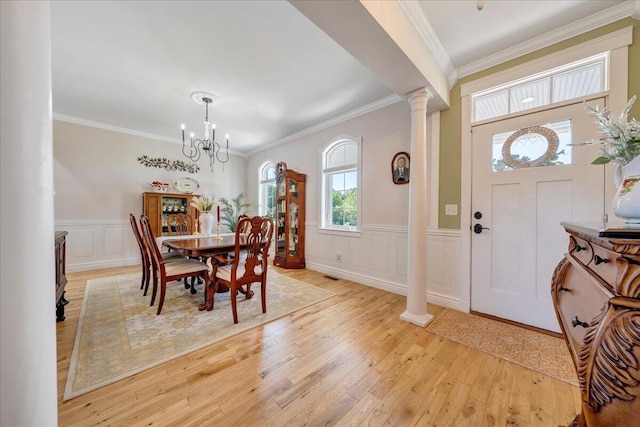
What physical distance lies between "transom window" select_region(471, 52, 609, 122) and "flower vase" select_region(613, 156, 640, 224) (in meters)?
1.78

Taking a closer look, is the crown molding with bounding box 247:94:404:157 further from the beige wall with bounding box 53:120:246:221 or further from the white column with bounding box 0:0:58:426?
the white column with bounding box 0:0:58:426

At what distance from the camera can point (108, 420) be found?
1.20m

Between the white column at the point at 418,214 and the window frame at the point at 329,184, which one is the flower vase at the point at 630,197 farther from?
→ the window frame at the point at 329,184

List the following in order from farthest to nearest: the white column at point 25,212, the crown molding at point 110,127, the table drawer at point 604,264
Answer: the crown molding at point 110,127
the table drawer at point 604,264
the white column at point 25,212

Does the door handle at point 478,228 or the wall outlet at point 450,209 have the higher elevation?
the wall outlet at point 450,209

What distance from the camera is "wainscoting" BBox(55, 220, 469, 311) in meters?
2.67

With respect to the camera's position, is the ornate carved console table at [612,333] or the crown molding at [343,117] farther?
the crown molding at [343,117]

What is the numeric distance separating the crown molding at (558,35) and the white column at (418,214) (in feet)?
2.24

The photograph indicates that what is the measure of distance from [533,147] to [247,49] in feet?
9.44

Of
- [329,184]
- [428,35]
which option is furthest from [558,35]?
[329,184]

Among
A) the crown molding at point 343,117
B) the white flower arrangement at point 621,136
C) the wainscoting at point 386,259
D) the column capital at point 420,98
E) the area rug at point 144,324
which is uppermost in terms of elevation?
the crown molding at point 343,117

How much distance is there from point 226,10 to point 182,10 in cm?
34

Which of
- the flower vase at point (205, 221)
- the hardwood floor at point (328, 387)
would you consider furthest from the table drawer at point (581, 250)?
the flower vase at point (205, 221)

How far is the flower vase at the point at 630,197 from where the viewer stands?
0.77 metres
